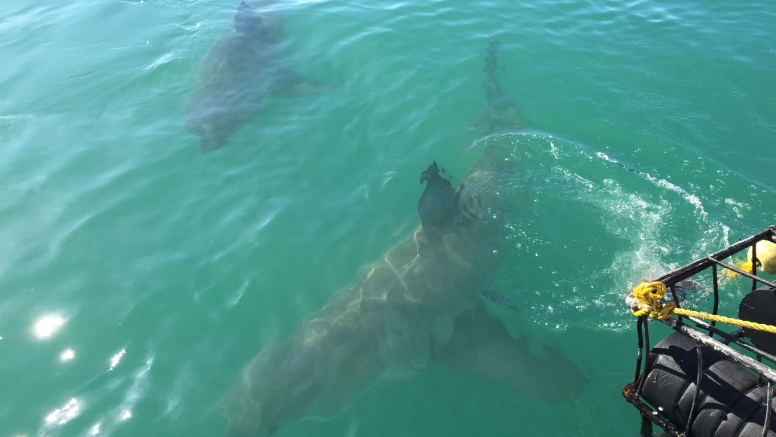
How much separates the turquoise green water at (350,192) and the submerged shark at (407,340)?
0.23 meters

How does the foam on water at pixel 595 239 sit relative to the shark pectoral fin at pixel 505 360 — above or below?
above

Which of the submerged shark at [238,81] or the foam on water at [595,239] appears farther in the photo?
the submerged shark at [238,81]

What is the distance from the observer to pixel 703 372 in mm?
4758

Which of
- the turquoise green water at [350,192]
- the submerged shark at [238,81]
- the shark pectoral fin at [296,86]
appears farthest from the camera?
the shark pectoral fin at [296,86]

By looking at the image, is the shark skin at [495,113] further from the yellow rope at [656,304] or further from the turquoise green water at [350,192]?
the yellow rope at [656,304]

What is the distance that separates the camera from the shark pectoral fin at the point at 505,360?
6.66 m

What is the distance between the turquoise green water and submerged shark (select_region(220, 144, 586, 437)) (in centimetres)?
23

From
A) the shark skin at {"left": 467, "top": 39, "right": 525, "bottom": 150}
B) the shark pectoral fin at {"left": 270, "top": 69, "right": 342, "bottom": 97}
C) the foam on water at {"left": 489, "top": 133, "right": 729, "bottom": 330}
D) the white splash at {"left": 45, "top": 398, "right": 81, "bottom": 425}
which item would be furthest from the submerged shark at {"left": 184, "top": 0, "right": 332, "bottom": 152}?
the foam on water at {"left": 489, "top": 133, "right": 729, "bottom": 330}

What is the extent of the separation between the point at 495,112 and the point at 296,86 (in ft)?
16.1

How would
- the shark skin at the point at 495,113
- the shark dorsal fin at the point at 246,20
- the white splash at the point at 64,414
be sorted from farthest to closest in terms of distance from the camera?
the shark dorsal fin at the point at 246,20
the shark skin at the point at 495,113
the white splash at the point at 64,414

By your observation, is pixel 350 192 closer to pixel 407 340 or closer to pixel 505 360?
pixel 407 340

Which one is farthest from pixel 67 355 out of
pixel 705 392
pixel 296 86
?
pixel 705 392

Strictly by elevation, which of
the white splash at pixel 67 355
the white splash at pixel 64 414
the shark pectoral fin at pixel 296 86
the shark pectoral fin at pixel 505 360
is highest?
the shark pectoral fin at pixel 296 86

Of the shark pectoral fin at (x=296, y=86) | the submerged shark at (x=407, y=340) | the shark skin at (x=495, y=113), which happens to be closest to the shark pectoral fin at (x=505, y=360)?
the submerged shark at (x=407, y=340)
